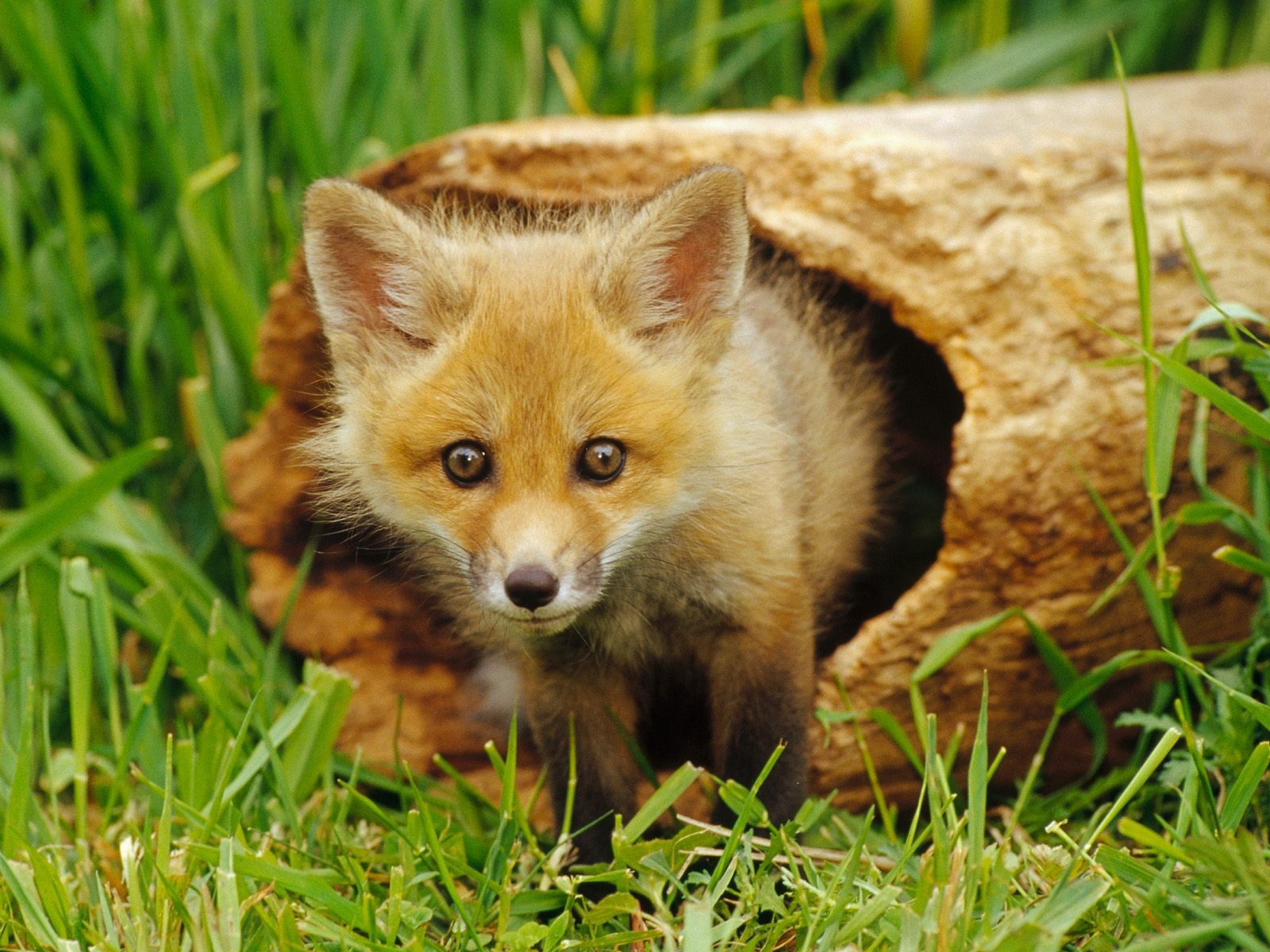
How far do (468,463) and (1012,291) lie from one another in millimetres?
1321

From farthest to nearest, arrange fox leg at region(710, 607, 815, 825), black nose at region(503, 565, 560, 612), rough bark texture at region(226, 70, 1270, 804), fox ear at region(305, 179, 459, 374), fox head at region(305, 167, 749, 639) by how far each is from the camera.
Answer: rough bark texture at region(226, 70, 1270, 804), fox leg at region(710, 607, 815, 825), fox ear at region(305, 179, 459, 374), fox head at region(305, 167, 749, 639), black nose at region(503, 565, 560, 612)

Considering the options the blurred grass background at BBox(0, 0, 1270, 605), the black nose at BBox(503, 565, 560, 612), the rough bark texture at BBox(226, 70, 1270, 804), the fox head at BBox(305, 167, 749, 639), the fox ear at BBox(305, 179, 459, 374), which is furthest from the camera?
the blurred grass background at BBox(0, 0, 1270, 605)

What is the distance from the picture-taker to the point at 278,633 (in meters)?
3.20

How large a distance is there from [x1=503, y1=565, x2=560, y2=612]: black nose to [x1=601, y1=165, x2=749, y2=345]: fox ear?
1.89 feet

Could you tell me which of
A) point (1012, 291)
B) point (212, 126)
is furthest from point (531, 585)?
point (212, 126)

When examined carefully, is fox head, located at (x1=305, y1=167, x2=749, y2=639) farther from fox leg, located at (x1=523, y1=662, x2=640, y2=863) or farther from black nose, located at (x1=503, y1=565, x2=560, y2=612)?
fox leg, located at (x1=523, y1=662, x2=640, y2=863)

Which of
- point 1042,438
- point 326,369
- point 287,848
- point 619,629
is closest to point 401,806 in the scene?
point 287,848

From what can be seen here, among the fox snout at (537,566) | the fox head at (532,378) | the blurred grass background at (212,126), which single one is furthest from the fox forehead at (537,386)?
the blurred grass background at (212,126)

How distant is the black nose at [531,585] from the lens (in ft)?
6.64

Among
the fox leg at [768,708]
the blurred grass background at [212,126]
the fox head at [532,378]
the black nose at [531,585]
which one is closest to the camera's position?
the black nose at [531,585]

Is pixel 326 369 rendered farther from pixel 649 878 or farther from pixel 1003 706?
pixel 1003 706

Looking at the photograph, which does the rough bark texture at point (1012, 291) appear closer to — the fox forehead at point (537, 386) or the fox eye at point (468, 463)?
the fox forehead at point (537, 386)

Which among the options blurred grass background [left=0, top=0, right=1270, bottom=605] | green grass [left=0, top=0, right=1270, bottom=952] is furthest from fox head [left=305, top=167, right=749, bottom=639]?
blurred grass background [left=0, top=0, right=1270, bottom=605]

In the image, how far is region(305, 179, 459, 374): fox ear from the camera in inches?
91.1
